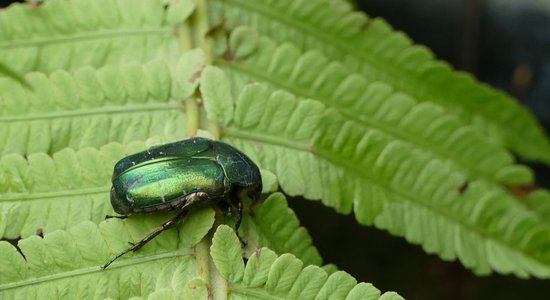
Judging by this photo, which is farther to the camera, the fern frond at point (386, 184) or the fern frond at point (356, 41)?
the fern frond at point (356, 41)

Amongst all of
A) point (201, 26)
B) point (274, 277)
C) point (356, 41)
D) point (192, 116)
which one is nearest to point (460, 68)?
point (356, 41)

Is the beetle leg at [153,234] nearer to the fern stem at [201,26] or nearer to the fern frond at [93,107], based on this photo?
the fern frond at [93,107]

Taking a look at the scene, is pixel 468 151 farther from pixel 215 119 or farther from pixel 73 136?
pixel 73 136

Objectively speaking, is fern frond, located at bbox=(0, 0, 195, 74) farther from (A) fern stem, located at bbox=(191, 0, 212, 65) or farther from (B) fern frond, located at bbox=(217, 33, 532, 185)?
(B) fern frond, located at bbox=(217, 33, 532, 185)

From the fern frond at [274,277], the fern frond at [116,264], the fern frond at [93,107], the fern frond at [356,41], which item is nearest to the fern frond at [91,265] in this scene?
the fern frond at [116,264]

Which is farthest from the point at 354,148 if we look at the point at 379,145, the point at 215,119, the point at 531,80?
the point at 531,80

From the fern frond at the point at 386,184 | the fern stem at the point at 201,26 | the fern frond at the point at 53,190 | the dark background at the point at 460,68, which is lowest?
the dark background at the point at 460,68

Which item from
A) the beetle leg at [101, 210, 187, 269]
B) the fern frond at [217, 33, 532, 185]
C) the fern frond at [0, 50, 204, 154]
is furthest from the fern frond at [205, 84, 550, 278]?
the beetle leg at [101, 210, 187, 269]

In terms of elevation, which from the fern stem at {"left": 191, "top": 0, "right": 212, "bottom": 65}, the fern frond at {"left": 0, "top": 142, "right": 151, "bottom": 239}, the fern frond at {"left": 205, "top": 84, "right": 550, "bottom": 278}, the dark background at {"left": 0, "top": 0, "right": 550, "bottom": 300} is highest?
the fern stem at {"left": 191, "top": 0, "right": 212, "bottom": 65}
